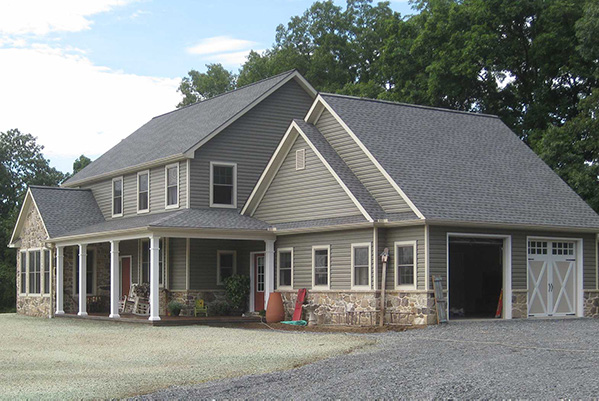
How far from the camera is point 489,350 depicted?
580 inches

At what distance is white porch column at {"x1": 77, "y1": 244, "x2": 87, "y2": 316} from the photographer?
2836 cm

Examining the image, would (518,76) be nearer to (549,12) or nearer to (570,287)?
(549,12)

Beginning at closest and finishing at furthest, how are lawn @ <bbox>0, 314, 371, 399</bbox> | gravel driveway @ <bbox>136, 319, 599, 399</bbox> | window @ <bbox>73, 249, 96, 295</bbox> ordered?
gravel driveway @ <bbox>136, 319, 599, 399</bbox> < lawn @ <bbox>0, 314, 371, 399</bbox> < window @ <bbox>73, 249, 96, 295</bbox>

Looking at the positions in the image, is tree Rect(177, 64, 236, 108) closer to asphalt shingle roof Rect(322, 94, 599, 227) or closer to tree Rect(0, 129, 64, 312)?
tree Rect(0, 129, 64, 312)

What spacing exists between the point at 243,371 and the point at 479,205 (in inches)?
→ 439

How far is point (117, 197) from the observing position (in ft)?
105

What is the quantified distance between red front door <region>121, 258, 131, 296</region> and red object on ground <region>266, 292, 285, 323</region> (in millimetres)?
8281

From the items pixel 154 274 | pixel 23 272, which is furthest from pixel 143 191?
pixel 23 272

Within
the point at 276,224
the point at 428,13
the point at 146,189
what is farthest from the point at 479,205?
the point at 428,13

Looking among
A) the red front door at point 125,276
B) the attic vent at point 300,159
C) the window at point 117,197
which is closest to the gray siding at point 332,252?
the attic vent at point 300,159

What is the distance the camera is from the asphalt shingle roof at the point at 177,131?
28719mm

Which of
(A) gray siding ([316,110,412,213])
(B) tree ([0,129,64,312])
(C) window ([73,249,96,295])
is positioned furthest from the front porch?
(B) tree ([0,129,64,312])

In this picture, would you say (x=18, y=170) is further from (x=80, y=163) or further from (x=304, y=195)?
(x=304, y=195)

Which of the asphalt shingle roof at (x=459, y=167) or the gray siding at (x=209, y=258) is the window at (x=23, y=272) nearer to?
the gray siding at (x=209, y=258)
